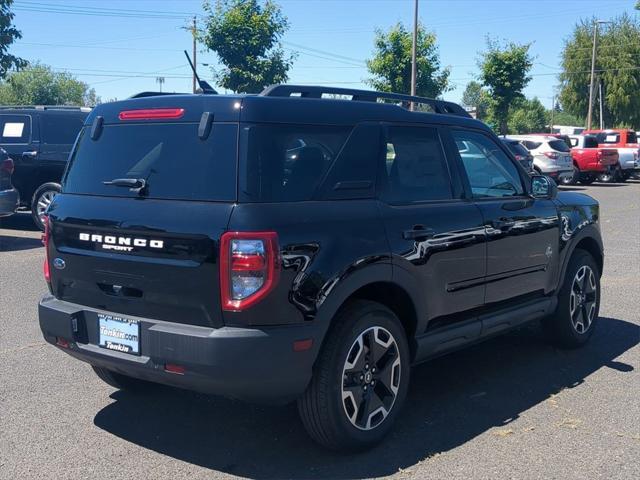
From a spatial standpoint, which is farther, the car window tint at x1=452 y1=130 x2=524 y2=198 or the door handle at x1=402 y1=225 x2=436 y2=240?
the car window tint at x1=452 y1=130 x2=524 y2=198

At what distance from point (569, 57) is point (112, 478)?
54634 mm

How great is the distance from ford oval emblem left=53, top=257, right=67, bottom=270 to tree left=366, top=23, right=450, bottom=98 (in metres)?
30.0

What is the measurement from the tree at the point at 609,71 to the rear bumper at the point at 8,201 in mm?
46596

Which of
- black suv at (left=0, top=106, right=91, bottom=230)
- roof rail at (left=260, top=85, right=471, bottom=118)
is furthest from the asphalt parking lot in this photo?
black suv at (left=0, top=106, right=91, bottom=230)

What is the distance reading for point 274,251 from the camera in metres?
3.54

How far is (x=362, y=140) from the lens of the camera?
13.9 ft

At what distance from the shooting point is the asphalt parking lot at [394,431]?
3895mm

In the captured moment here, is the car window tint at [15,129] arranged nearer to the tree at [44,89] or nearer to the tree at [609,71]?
the tree at [609,71]

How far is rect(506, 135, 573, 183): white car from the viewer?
2511cm

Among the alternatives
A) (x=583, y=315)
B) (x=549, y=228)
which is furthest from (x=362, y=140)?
(x=583, y=315)

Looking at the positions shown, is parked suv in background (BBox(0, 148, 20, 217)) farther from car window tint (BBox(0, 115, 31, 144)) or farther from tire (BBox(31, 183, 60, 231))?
car window tint (BBox(0, 115, 31, 144))

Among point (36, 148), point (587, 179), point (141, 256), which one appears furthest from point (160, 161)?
point (587, 179)

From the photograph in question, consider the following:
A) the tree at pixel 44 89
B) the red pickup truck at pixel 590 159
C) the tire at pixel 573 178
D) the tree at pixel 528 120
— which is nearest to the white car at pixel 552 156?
the tire at pixel 573 178

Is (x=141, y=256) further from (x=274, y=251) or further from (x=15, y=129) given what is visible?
(x=15, y=129)
